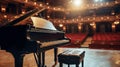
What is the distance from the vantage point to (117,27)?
19.8m

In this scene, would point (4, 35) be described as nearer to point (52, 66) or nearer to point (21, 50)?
point (21, 50)

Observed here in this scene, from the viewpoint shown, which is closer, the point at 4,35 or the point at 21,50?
the point at 21,50

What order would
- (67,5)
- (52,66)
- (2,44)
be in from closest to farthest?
1. (2,44)
2. (52,66)
3. (67,5)

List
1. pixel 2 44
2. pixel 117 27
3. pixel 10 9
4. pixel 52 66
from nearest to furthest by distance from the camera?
1. pixel 2 44
2. pixel 52 66
3. pixel 10 9
4. pixel 117 27

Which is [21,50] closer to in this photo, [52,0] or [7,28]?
[7,28]

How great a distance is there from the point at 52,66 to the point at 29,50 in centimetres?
243

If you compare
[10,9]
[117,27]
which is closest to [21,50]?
[10,9]

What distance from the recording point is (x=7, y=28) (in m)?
2.74

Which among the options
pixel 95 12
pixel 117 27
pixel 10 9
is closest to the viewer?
pixel 10 9

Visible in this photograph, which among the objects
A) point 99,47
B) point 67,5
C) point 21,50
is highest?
point 67,5

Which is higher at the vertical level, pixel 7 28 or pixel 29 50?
pixel 7 28

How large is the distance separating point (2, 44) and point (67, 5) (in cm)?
2129

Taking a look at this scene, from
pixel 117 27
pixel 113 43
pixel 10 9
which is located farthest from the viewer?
pixel 117 27

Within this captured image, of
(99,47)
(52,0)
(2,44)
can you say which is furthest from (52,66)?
(52,0)
